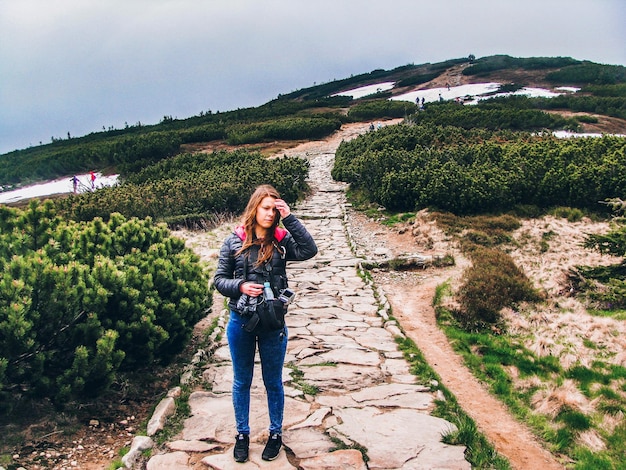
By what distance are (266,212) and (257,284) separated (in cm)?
54

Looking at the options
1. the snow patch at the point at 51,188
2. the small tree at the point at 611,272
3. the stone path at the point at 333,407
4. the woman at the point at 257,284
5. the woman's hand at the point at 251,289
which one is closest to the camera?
the woman's hand at the point at 251,289

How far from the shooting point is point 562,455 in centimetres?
413

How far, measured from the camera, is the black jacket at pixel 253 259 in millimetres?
3537

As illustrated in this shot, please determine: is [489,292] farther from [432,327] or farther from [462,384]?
[462,384]

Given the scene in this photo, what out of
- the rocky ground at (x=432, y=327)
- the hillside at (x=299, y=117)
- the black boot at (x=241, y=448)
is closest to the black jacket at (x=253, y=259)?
the black boot at (x=241, y=448)

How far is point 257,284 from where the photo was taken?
347 centimetres

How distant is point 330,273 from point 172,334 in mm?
4618

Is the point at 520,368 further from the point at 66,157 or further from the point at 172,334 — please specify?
the point at 66,157

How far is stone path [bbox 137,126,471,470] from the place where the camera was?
372 cm

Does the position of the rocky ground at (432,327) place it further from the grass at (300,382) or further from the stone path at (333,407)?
the grass at (300,382)

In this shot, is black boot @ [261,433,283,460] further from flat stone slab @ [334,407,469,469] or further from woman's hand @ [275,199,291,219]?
woman's hand @ [275,199,291,219]

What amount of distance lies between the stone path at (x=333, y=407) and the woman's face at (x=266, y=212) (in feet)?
5.88

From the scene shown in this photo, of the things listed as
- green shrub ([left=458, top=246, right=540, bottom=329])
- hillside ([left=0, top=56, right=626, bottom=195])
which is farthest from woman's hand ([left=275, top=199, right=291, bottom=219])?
hillside ([left=0, top=56, right=626, bottom=195])

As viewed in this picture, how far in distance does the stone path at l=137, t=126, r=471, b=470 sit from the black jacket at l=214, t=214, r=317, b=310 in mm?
1309
